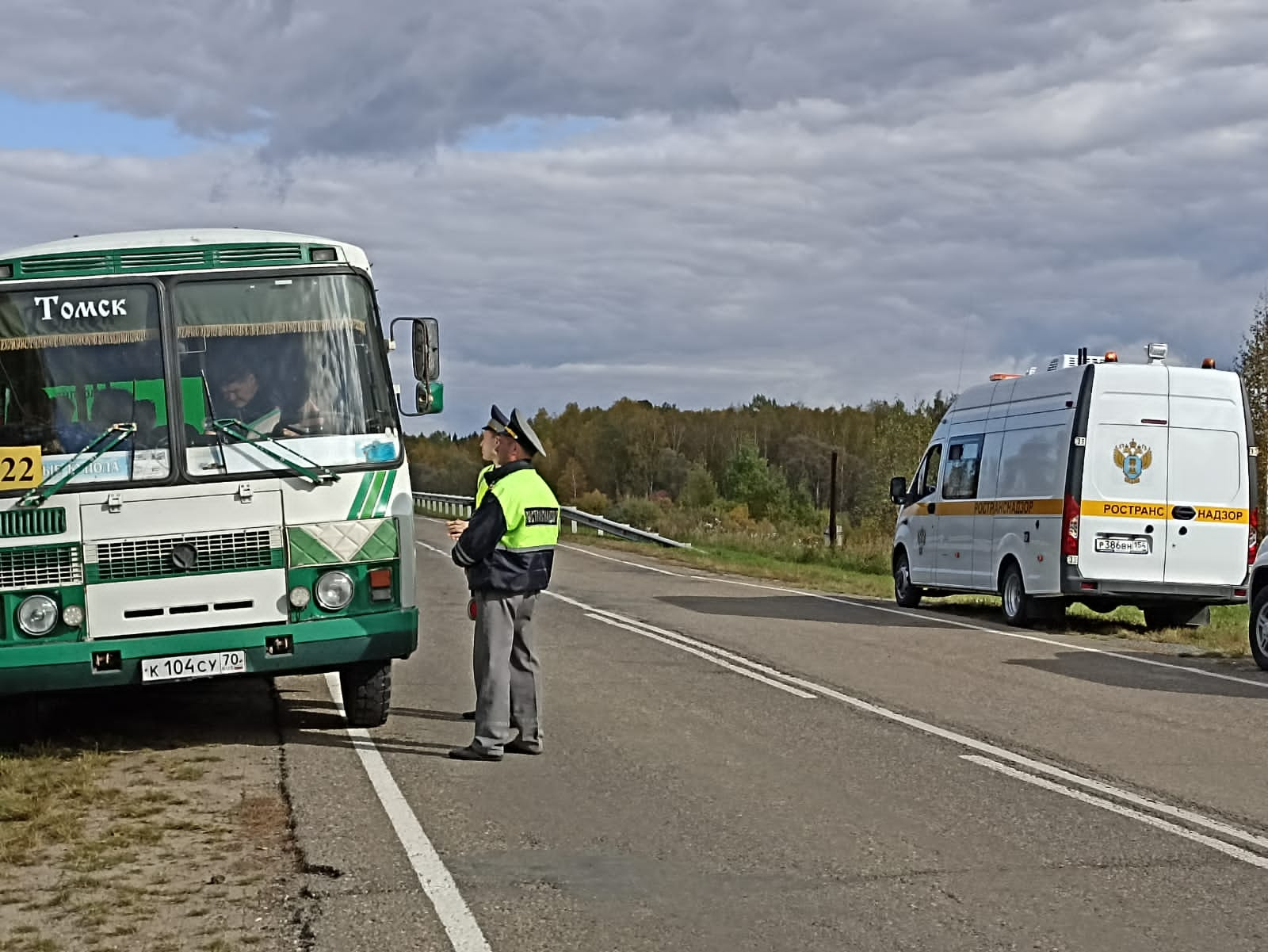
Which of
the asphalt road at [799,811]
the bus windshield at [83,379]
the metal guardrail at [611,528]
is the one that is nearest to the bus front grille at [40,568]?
the bus windshield at [83,379]

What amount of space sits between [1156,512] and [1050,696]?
255 inches

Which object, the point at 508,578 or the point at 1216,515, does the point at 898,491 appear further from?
the point at 508,578

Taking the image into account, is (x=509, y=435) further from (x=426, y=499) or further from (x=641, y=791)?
Answer: (x=426, y=499)

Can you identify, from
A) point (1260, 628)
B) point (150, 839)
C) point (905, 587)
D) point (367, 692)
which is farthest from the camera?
point (905, 587)

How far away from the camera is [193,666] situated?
28.9ft

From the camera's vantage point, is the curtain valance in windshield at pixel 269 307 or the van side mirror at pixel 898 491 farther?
the van side mirror at pixel 898 491

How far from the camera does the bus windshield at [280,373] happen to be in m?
9.05

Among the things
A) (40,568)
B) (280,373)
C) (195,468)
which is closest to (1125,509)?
(280,373)

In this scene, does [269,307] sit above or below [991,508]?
above

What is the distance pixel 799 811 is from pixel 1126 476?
11.3 metres

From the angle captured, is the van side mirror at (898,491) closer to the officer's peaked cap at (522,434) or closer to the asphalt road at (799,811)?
the asphalt road at (799,811)

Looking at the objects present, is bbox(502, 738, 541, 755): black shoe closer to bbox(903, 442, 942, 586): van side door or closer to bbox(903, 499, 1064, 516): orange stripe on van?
bbox(903, 499, 1064, 516): orange stripe on van

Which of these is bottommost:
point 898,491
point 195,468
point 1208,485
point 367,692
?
point 367,692

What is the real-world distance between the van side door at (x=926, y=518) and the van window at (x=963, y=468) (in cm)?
32
